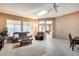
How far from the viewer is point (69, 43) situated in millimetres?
2590

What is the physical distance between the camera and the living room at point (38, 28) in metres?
2.54

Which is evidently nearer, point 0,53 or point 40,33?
point 0,53

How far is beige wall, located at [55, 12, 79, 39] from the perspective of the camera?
2.57m

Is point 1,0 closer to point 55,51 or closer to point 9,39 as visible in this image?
point 9,39

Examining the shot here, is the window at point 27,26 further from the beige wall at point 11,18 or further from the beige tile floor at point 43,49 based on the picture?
the beige tile floor at point 43,49

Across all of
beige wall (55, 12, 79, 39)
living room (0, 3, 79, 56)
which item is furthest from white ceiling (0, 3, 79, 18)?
beige wall (55, 12, 79, 39)

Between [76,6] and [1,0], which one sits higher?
[1,0]

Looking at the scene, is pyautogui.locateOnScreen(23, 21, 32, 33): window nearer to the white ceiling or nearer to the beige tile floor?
Answer: the white ceiling

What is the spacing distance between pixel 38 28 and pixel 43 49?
24.9 inches

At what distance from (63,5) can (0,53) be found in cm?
211

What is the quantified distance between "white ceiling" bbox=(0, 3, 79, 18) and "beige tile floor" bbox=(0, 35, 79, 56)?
0.82 m

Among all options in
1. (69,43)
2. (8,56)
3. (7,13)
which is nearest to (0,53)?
(8,56)

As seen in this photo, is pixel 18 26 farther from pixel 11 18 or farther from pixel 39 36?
pixel 39 36

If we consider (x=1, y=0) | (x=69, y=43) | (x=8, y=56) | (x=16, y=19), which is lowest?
(x=8, y=56)
